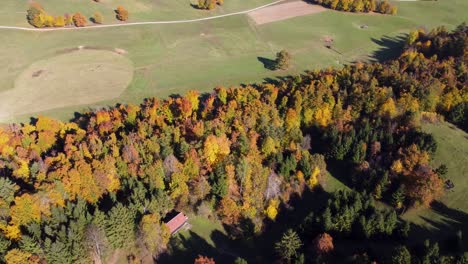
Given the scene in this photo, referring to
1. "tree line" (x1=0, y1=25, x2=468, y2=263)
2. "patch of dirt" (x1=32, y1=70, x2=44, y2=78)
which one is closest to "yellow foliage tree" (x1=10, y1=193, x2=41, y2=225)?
"tree line" (x1=0, y1=25, x2=468, y2=263)

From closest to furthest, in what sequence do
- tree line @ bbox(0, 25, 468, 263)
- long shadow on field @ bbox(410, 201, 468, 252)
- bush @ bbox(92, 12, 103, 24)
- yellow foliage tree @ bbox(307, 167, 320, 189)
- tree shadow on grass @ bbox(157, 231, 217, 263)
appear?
tree line @ bbox(0, 25, 468, 263) < long shadow on field @ bbox(410, 201, 468, 252) < tree shadow on grass @ bbox(157, 231, 217, 263) < yellow foliage tree @ bbox(307, 167, 320, 189) < bush @ bbox(92, 12, 103, 24)

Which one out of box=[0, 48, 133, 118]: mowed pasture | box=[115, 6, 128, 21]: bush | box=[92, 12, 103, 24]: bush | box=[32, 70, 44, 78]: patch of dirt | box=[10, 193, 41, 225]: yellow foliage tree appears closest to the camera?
box=[10, 193, 41, 225]: yellow foliage tree

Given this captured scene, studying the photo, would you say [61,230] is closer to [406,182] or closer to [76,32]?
[406,182]

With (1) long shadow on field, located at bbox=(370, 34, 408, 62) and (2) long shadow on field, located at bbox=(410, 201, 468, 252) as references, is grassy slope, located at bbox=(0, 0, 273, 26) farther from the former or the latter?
(2) long shadow on field, located at bbox=(410, 201, 468, 252)

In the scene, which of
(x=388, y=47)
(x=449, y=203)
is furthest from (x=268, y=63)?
(x=449, y=203)

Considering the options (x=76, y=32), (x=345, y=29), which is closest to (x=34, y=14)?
(x=76, y=32)

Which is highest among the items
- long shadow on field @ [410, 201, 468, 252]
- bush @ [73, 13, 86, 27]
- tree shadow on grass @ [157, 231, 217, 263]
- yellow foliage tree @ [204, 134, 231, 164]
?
bush @ [73, 13, 86, 27]

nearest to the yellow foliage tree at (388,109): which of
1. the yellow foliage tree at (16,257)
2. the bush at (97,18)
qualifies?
the yellow foliage tree at (16,257)
